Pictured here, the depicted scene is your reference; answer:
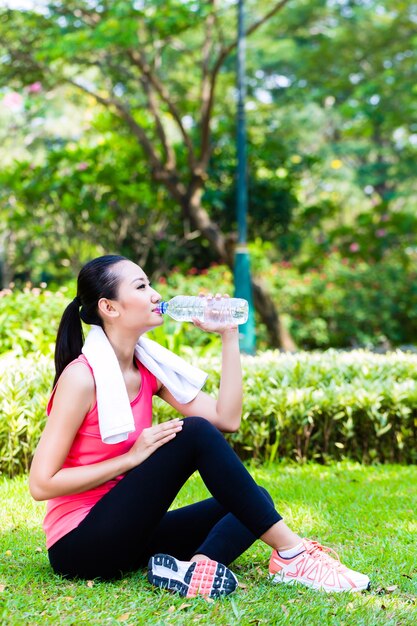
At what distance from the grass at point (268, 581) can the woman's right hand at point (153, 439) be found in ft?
1.58

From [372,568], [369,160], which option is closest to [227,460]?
[372,568]

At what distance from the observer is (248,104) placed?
19.5 m

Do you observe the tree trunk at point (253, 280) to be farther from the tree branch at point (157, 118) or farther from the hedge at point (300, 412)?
the hedge at point (300, 412)

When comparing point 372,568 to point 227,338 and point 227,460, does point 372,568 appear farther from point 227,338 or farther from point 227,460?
point 227,338

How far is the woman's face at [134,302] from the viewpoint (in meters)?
3.01

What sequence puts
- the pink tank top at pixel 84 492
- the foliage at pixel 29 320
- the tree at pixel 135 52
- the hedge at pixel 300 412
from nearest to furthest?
the pink tank top at pixel 84 492, the hedge at pixel 300 412, the foliage at pixel 29 320, the tree at pixel 135 52

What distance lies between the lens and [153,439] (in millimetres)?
2889

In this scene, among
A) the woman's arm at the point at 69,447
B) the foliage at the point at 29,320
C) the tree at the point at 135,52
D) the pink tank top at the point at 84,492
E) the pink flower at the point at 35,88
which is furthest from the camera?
the pink flower at the point at 35,88

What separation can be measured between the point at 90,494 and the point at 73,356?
508 millimetres

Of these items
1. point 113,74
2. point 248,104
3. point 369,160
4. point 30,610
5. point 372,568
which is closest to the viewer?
point 30,610

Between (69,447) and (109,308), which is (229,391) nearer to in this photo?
(109,308)

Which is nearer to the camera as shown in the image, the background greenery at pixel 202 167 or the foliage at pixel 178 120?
the foliage at pixel 178 120

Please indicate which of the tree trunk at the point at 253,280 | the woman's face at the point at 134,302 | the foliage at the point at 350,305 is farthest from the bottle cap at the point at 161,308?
the foliage at the point at 350,305

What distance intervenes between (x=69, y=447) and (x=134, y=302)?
571mm
